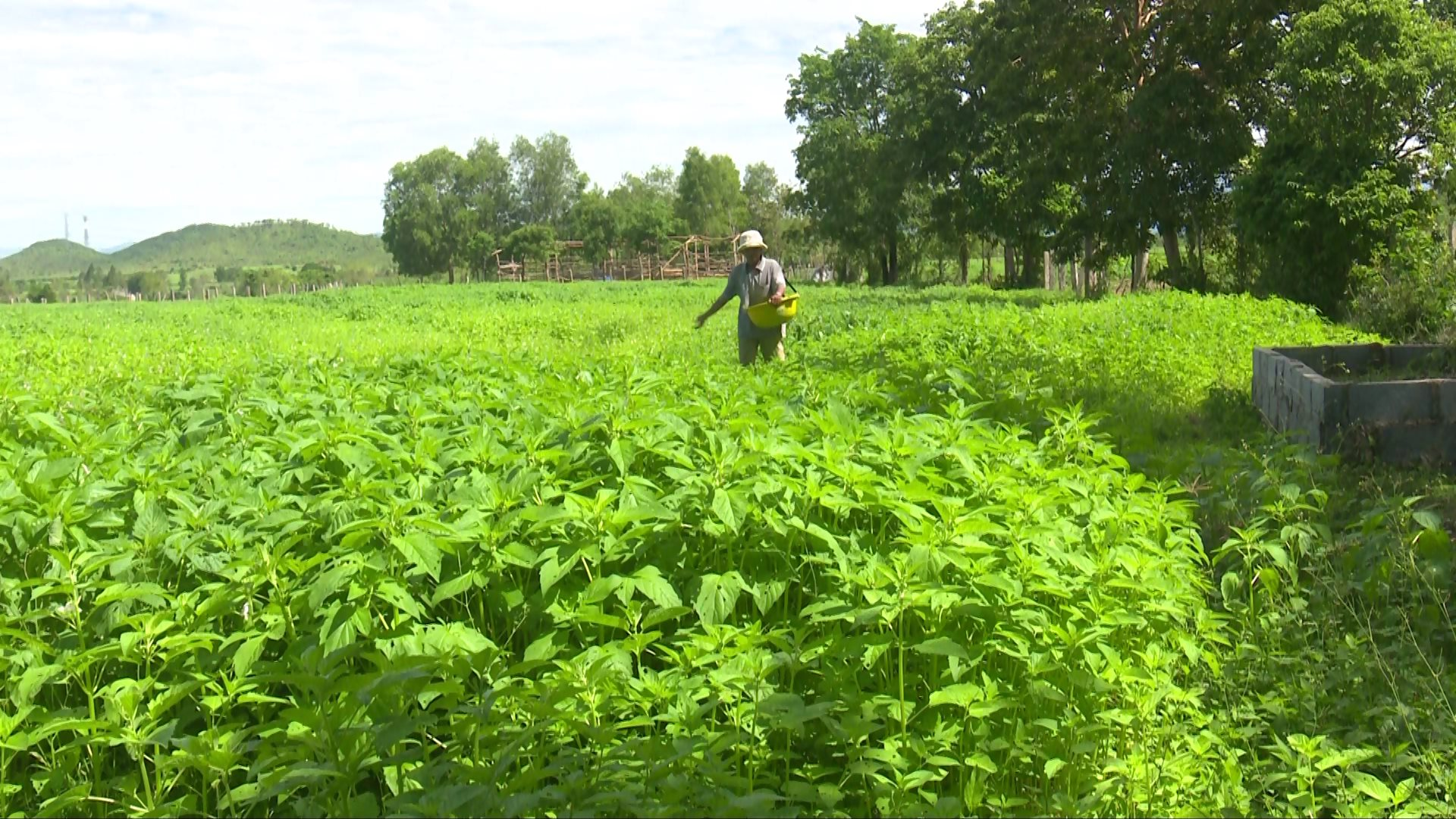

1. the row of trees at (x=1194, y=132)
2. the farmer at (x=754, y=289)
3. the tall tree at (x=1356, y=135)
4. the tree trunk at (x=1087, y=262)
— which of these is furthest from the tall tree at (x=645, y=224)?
the farmer at (x=754, y=289)

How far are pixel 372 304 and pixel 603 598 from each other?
3890cm

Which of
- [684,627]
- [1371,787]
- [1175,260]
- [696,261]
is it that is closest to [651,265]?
[696,261]

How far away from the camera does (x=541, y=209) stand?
131m

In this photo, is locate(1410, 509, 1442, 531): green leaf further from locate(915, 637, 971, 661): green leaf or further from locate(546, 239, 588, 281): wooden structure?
locate(546, 239, 588, 281): wooden structure

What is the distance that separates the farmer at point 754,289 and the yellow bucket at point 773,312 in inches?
2.6

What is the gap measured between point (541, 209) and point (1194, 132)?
356 ft

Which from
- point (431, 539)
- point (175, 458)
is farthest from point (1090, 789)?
point (175, 458)

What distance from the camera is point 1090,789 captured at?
3676 mm

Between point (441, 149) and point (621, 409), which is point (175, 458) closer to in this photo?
point (621, 409)

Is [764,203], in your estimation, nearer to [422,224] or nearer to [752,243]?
[422,224]

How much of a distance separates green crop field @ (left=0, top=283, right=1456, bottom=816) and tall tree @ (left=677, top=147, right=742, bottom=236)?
106 meters

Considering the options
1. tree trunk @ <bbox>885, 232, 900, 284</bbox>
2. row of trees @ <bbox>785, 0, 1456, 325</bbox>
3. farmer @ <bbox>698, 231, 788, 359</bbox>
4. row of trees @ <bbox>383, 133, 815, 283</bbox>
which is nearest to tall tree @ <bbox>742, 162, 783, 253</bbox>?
row of trees @ <bbox>383, 133, 815, 283</bbox>

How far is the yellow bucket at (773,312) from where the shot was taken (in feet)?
37.8

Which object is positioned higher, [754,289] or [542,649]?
[754,289]
